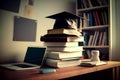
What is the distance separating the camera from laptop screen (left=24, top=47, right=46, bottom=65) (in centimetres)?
115

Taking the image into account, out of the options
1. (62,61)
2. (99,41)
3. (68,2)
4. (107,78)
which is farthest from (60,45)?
(68,2)

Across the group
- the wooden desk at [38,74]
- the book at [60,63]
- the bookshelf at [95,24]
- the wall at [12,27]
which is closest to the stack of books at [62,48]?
the book at [60,63]

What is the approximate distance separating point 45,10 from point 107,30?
79 cm

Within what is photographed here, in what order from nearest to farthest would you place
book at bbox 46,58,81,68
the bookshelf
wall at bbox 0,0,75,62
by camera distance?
1. book at bbox 46,58,81,68
2. wall at bbox 0,0,75,62
3. the bookshelf

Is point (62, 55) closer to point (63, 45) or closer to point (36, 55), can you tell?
point (63, 45)

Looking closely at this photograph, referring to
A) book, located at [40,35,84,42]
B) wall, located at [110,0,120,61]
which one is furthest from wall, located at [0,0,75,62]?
wall, located at [110,0,120,61]

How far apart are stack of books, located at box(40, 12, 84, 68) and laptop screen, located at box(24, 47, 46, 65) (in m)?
Result: 0.07

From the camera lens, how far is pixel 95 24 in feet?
6.46

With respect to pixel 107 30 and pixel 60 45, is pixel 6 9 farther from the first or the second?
pixel 107 30

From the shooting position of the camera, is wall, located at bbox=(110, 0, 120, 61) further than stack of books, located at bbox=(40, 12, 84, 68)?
Yes

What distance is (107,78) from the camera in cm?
148

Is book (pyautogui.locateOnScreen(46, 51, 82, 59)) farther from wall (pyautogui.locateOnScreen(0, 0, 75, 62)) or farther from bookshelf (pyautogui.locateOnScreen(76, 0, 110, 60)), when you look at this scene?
bookshelf (pyautogui.locateOnScreen(76, 0, 110, 60))

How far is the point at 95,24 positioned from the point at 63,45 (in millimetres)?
936

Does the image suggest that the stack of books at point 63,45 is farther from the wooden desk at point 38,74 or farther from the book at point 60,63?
the wooden desk at point 38,74
